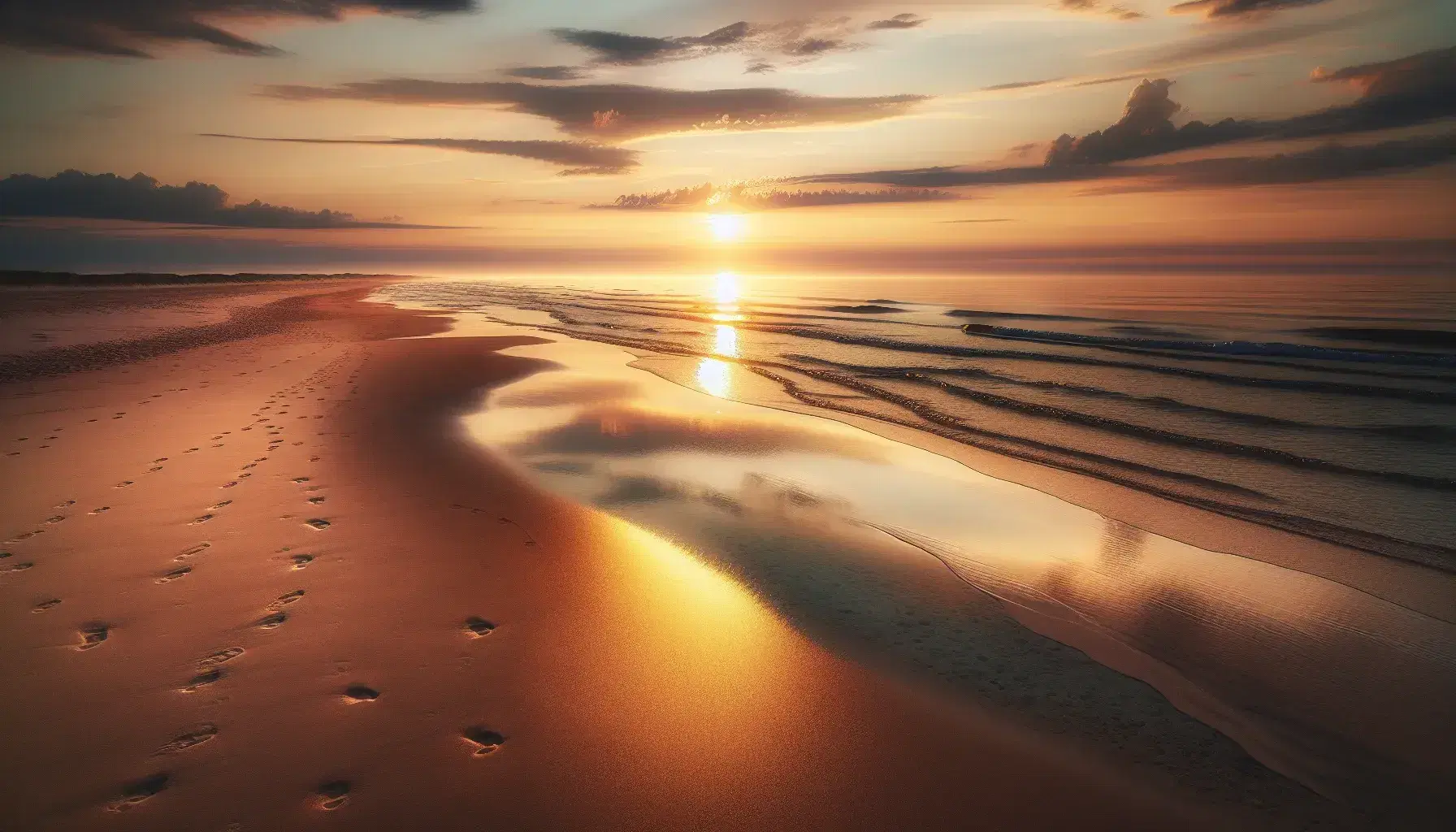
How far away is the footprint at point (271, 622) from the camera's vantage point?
4731mm

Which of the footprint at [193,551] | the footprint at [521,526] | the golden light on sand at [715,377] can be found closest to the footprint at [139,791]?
the footprint at [193,551]

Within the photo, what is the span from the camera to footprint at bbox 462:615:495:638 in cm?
485

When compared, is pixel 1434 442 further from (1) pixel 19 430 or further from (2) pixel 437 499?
(1) pixel 19 430

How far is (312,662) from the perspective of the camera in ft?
14.3

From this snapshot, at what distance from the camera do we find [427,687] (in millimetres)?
4137

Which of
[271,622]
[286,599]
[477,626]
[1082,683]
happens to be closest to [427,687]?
[477,626]

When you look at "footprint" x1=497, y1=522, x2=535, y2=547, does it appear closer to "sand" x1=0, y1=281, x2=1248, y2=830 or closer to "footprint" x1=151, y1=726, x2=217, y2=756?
"sand" x1=0, y1=281, x2=1248, y2=830

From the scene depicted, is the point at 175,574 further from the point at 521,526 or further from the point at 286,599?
the point at 521,526

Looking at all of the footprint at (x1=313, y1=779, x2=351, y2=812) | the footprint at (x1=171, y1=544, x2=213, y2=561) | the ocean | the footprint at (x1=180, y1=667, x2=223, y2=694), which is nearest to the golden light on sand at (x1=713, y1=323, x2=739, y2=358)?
the ocean

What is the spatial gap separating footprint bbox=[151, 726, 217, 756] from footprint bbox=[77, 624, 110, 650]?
154 cm

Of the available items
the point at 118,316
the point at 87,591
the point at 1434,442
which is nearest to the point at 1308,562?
the point at 1434,442

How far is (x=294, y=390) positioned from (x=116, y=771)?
42.2 feet

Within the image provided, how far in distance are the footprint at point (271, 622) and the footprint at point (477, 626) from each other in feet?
4.30

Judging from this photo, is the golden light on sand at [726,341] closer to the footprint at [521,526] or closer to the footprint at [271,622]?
the footprint at [521,526]
